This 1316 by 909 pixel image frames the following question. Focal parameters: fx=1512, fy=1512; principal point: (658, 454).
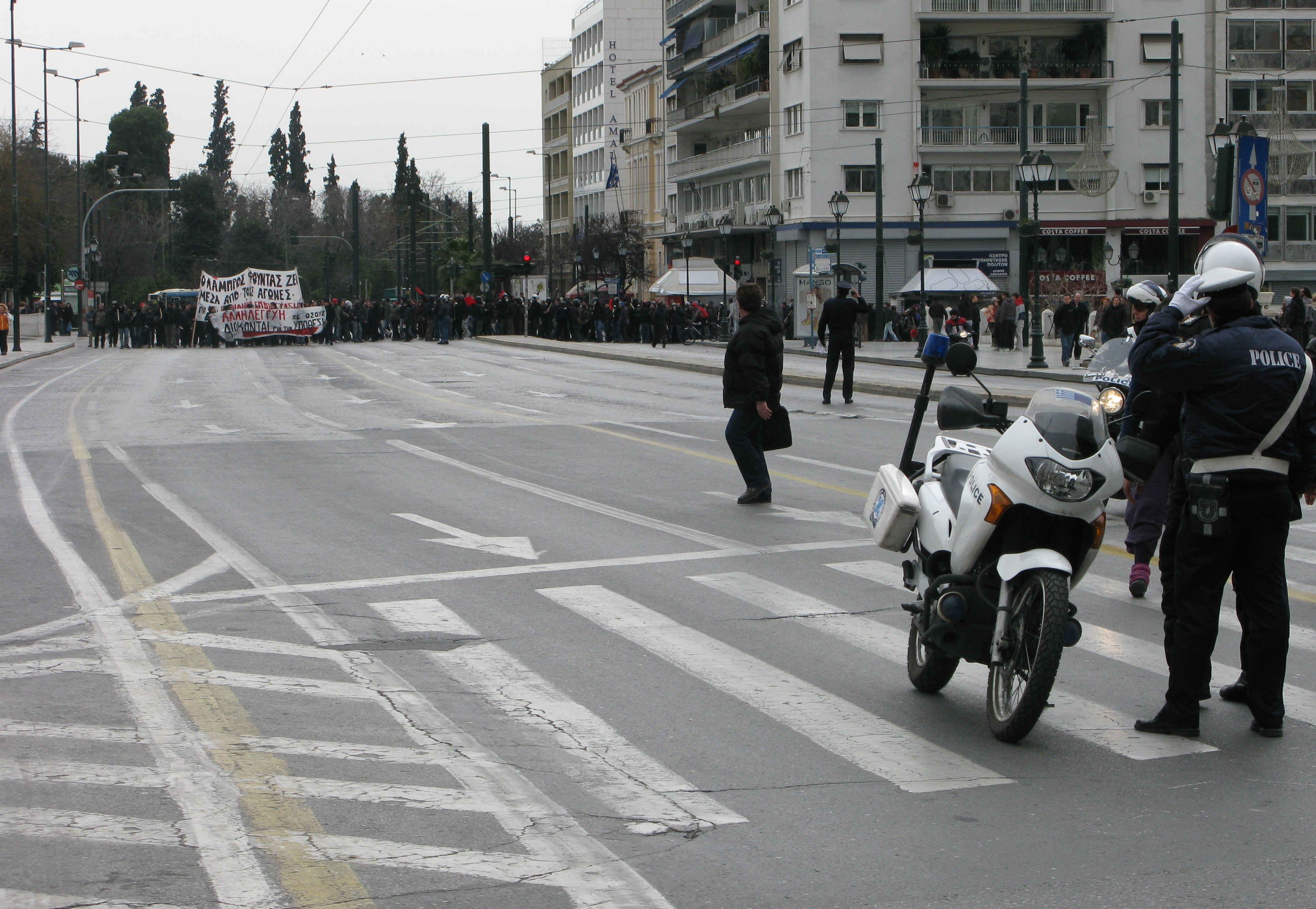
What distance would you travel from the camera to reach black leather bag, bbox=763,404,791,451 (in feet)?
39.9

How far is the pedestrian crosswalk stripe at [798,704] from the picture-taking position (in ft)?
17.1

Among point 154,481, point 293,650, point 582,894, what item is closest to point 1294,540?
point 293,650

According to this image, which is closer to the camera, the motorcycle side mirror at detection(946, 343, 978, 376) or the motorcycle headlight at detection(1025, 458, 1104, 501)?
the motorcycle headlight at detection(1025, 458, 1104, 501)

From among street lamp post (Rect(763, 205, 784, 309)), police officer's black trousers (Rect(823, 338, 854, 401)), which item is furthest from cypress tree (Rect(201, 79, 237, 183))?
police officer's black trousers (Rect(823, 338, 854, 401))

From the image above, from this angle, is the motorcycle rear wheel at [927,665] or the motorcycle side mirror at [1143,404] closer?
the motorcycle rear wheel at [927,665]

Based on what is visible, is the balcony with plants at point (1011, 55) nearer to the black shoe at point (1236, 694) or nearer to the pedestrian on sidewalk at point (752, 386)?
the pedestrian on sidewalk at point (752, 386)

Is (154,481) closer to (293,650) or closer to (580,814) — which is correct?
(293,650)

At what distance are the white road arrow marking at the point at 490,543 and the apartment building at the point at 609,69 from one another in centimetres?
8779

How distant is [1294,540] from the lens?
1050cm

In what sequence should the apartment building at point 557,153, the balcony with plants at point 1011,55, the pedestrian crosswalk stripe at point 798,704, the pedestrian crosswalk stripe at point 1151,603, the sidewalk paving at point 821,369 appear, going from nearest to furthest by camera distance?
1. the pedestrian crosswalk stripe at point 798,704
2. the pedestrian crosswalk stripe at point 1151,603
3. the sidewalk paving at point 821,369
4. the balcony with plants at point 1011,55
5. the apartment building at point 557,153

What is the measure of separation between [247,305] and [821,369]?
26878 mm

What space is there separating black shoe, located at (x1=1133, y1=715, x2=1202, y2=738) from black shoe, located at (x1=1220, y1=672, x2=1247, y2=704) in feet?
1.69

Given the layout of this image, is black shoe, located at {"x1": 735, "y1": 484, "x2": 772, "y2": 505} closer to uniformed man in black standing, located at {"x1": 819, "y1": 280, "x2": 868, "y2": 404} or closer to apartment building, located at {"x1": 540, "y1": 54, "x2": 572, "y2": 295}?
uniformed man in black standing, located at {"x1": 819, "y1": 280, "x2": 868, "y2": 404}

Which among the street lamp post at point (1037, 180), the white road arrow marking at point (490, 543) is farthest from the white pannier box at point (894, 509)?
the street lamp post at point (1037, 180)
